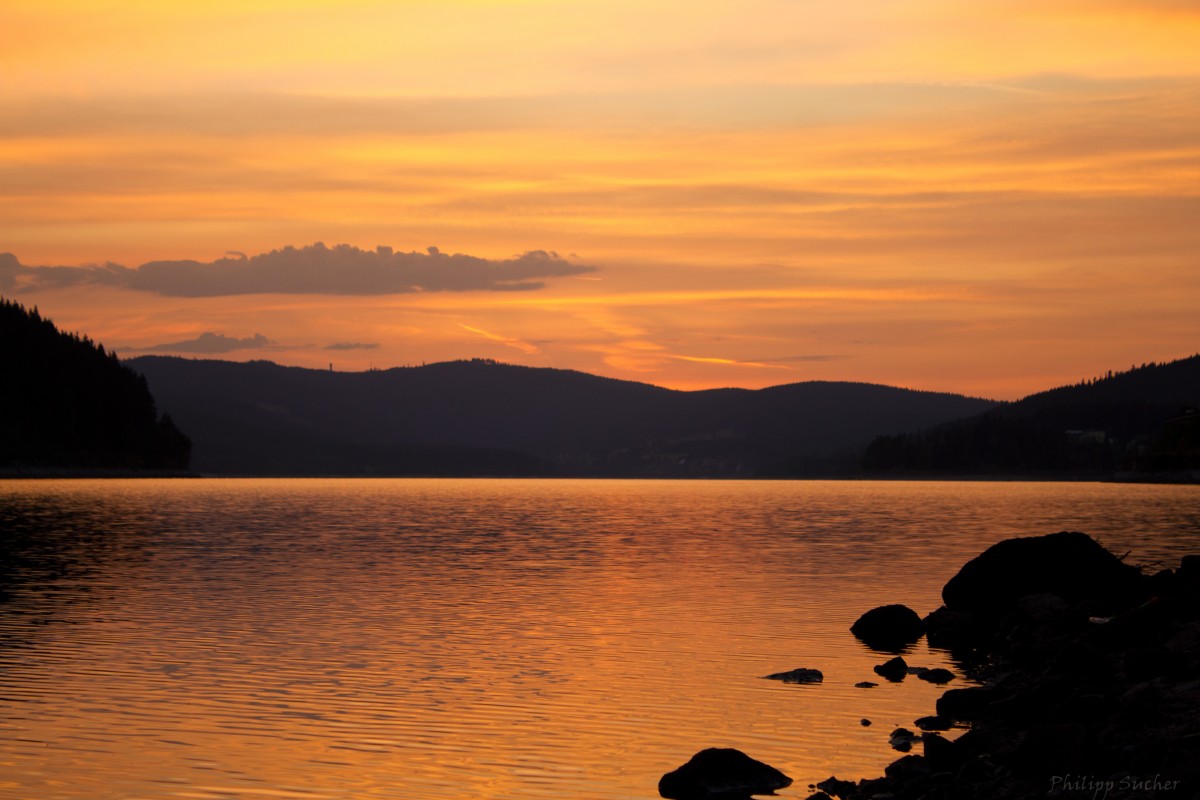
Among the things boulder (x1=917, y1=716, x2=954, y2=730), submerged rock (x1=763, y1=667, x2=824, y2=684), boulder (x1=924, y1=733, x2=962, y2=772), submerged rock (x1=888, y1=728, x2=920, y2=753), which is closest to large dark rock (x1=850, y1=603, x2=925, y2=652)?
submerged rock (x1=763, y1=667, x2=824, y2=684)

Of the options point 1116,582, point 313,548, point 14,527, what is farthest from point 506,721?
point 14,527

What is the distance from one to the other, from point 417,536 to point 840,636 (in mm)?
60988

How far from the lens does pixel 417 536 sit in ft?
335

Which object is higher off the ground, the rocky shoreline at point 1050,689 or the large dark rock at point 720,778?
the rocky shoreline at point 1050,689

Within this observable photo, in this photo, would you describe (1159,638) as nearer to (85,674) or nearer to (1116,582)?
(1116,582)

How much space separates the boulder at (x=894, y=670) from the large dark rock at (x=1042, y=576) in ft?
36.4

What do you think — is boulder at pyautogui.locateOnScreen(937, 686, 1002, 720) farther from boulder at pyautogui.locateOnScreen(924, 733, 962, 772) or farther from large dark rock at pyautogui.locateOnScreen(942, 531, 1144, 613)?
large dark rock at pyautogui.locateOnScreen(942, 531, 1144, 613)

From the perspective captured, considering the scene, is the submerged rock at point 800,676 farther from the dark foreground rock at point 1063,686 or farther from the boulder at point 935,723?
the boulder at point 935,723

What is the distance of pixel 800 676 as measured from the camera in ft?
118

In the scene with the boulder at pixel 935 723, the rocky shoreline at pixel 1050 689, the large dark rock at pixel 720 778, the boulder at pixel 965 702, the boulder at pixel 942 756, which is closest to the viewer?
the rocky shoreline at pixel 1050 689

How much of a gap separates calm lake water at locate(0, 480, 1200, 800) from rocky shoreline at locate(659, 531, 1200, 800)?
152cm

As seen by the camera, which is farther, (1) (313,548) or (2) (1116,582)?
(1) (313,548)

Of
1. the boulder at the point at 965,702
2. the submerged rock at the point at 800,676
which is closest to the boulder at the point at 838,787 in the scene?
the boulder at the point at 965,702

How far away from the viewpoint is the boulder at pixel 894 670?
3712 cm
